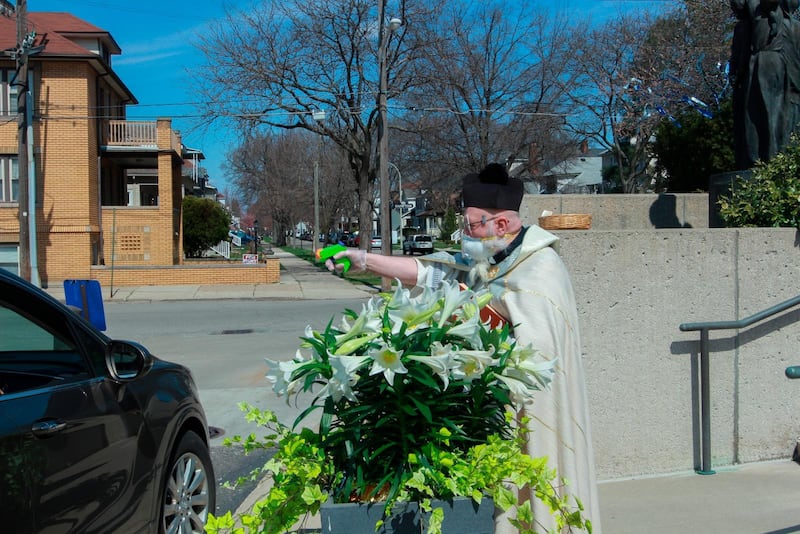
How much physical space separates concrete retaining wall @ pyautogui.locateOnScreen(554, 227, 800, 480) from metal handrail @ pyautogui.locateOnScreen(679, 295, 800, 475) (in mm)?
81

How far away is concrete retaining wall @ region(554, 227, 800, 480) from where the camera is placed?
4.93m

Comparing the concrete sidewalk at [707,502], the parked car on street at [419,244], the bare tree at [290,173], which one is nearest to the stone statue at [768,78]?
the concrete sidewalk at [707,502]

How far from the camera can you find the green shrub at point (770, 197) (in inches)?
211

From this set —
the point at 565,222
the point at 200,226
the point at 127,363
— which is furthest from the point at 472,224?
the point at 200,226

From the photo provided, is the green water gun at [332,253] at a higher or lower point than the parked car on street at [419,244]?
lower

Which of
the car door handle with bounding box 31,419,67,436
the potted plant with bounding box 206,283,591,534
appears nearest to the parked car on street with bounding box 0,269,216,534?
the car door handle with bounding box 31,419,67,436

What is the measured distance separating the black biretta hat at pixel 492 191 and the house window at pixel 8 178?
90.5 ft

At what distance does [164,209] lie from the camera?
29.3m

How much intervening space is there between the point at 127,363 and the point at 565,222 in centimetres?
295

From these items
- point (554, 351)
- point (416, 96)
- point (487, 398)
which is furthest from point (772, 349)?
point (416, 96)

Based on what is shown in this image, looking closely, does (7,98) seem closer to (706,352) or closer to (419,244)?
(706,352)

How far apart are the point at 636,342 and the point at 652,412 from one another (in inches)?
19.2

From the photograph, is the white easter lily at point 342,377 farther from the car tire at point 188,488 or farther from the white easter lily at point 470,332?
the car tire at point 188,488

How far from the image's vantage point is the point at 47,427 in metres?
2.92
